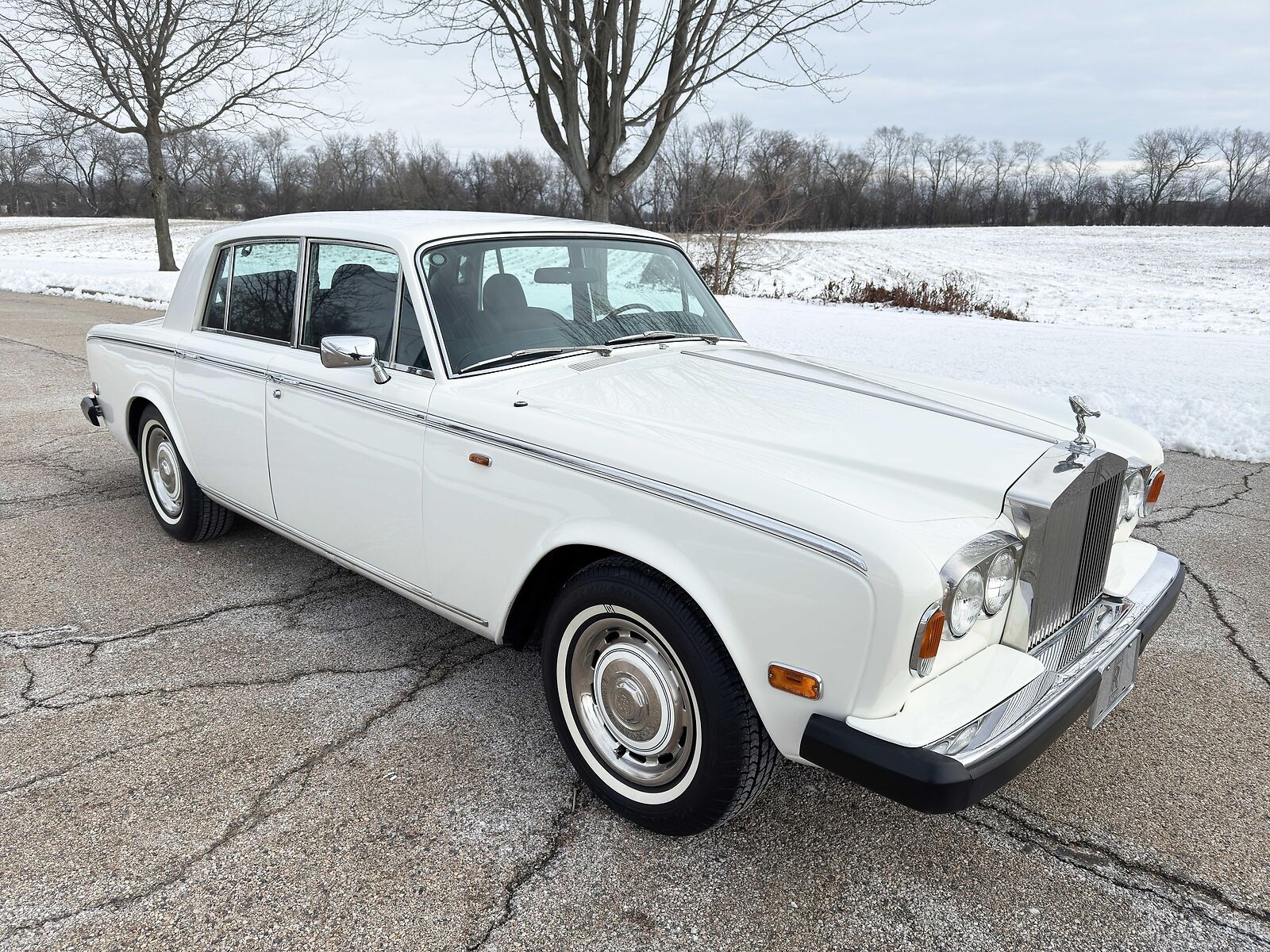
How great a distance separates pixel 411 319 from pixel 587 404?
2.65 ft

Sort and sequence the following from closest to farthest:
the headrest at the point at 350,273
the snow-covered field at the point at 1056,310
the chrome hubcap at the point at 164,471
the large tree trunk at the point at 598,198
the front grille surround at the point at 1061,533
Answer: the front grille surround at the point at 1061,533, the headrest at the point at 350,273, the chrome hubcap at the point at 164,471, the snow-covered field at the point at 1056,310, the large tree trunk at the point at 598,198

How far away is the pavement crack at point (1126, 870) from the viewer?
2.22 meters

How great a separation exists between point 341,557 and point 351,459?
1.46 ft

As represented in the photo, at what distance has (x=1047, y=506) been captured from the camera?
87.0 inches

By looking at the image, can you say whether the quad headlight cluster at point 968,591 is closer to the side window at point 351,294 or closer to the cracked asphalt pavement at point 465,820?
the cracked asphalt pavement at point 465,820

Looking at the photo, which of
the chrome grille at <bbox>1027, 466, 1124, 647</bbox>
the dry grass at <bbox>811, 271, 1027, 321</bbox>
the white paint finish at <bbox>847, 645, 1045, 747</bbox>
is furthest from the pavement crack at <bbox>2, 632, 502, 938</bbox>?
the dry grass at <bbox>811, 271, 1027, 321</bbox>

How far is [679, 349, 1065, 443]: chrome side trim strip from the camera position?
284cm

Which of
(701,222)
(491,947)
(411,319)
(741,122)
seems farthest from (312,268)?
(741,122)

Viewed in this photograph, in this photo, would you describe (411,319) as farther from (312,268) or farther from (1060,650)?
(1060,650)

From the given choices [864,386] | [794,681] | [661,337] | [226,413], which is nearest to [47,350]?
[226,413]

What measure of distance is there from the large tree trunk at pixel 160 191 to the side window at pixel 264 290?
19243 millimetres

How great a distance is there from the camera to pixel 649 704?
8.03 ft

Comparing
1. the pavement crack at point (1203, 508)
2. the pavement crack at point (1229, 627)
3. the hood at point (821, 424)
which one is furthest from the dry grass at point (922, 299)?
the hood at point (821, 424)

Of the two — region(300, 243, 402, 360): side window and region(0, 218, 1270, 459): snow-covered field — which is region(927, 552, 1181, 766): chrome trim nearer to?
region(300, 243, 402, 360): side window
